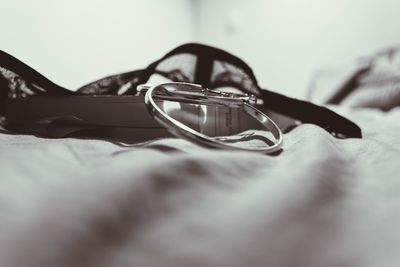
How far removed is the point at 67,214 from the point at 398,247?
0.52ft

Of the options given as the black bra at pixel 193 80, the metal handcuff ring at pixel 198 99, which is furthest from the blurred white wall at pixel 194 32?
the metal handcuff ring at pixel 198 99

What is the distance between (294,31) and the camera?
169 cm

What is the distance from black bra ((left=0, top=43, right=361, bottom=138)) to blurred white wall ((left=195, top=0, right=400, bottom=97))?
115 centimetres

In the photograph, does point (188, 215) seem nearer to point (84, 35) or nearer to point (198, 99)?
point (198, 99)

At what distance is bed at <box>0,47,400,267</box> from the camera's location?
15cm

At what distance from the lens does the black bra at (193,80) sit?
17.9 inches

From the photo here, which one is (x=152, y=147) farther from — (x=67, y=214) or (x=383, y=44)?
(x=383, y=44)

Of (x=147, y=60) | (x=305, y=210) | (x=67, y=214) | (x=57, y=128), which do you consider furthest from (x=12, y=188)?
(x=147, y=60)

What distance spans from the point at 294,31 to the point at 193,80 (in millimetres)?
1269

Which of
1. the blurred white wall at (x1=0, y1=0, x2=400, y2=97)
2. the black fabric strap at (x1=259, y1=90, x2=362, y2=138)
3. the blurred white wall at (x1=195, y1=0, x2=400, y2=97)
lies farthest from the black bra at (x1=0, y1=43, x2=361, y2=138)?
the blurred white wall at (x1=195, y1=0, x2=400, y2=97)

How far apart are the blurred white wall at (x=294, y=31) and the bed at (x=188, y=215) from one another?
1.50 m

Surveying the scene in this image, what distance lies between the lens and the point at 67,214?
0.15 m

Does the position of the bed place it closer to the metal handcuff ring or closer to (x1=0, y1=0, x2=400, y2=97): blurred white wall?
the metal handcuff ring

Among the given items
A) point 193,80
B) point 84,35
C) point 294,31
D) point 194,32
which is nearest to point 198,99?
point 193,80
